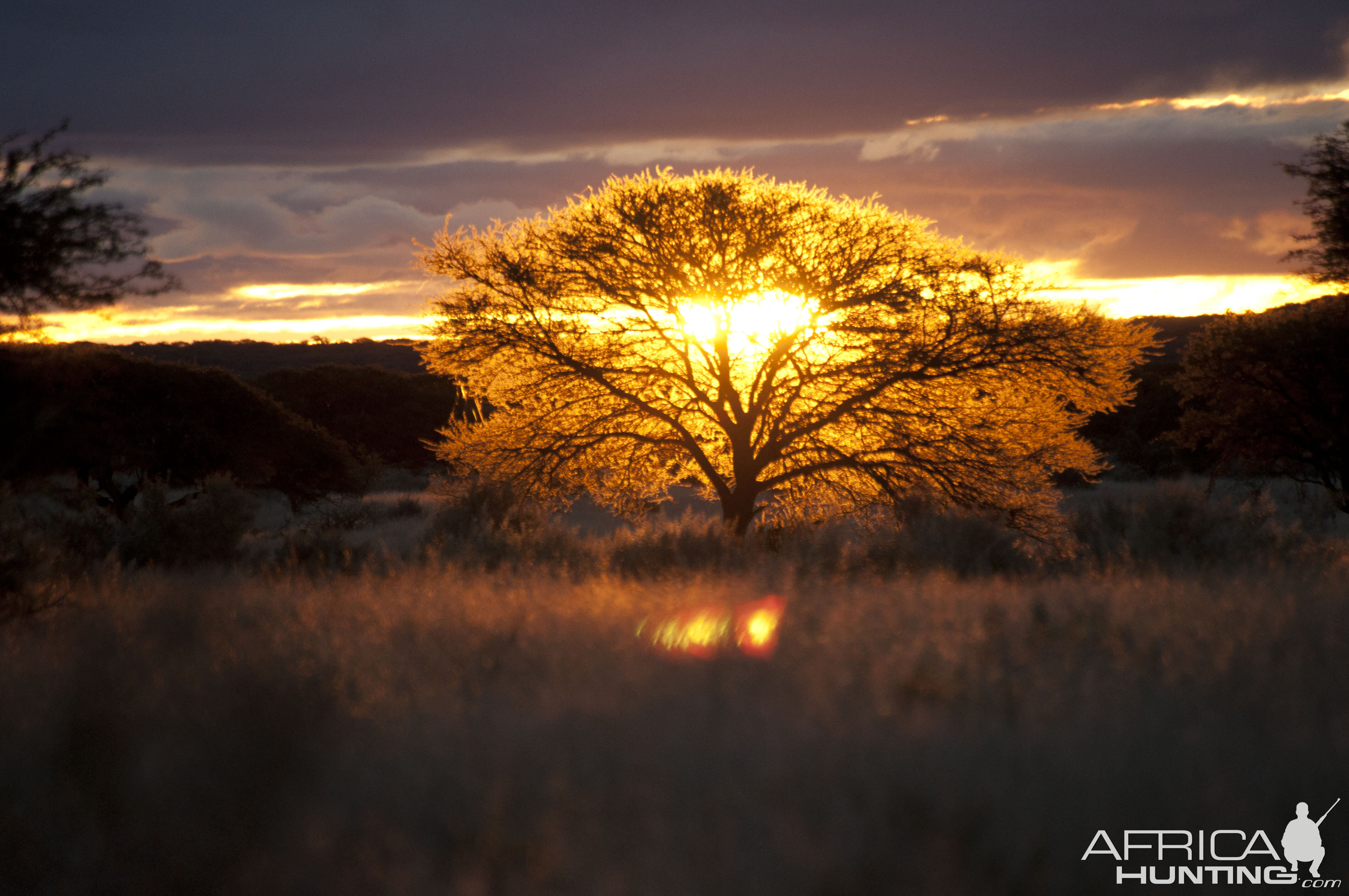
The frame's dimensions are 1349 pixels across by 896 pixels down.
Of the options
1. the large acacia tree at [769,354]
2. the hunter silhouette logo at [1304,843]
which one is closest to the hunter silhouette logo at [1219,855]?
the hunter silhouette logo at [1304,843]

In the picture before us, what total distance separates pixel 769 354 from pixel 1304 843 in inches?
485

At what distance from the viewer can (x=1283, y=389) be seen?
795 inches

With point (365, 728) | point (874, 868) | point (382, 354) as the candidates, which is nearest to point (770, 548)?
point (365, 728)

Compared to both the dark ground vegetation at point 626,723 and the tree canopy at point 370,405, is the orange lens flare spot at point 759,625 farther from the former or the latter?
the tree canopy at point 370,405

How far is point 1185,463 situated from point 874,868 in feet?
129

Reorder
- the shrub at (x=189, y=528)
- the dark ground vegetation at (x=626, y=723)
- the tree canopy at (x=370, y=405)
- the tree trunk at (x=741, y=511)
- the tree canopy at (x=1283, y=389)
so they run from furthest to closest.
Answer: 1. the tree canopy at (x=370, y=405)
2. the tree canopy at (x=1283, y=389)
3. the tree trunk at (x=741, y=511)
4. the shrub at (x=189, y=528)
5. the dark ground vegetation at (x=626, y=723)

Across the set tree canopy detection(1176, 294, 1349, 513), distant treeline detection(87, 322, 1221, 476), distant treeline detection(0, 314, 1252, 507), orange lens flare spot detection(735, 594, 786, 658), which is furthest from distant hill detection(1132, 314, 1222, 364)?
orange lens flare spot detection(735, 594, 786, 658)

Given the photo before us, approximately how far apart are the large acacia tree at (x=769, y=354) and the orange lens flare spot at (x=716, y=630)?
278 inches

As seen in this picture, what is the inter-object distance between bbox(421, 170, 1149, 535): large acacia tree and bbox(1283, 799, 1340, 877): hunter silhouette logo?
10914 millimetres

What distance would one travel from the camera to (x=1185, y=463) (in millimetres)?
37781

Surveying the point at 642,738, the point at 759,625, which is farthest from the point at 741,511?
the point at 642,738

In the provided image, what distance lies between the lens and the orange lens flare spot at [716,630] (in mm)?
6984

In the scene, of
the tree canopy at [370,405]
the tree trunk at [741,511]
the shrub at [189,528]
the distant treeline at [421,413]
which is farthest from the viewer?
the tree canopy at [370,405]

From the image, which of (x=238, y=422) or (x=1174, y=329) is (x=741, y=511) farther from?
(x=1174, y=329)
